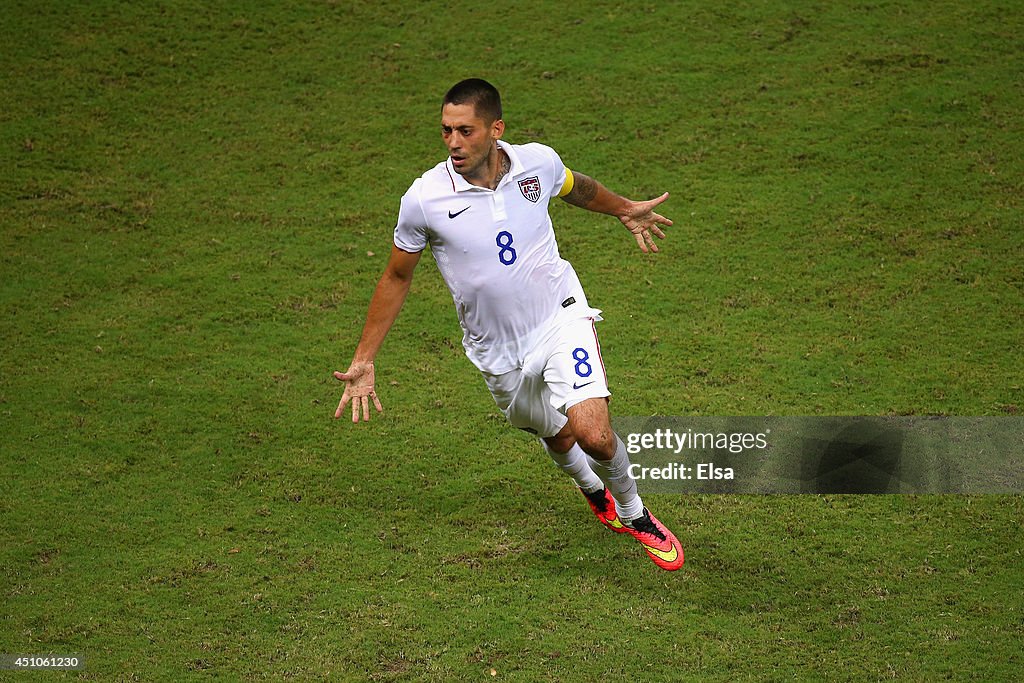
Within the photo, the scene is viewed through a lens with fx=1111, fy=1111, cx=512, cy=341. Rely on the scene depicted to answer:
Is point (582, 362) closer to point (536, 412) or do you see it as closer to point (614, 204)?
point (536, 412)

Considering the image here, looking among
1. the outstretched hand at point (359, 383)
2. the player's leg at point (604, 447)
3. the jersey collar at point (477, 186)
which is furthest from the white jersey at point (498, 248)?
the outstretched hand at point (359, 383)

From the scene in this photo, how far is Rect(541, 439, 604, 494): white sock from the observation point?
496 cm

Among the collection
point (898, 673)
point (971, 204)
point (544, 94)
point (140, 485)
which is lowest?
point (898, 673)

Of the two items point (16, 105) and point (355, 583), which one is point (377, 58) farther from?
point (355, 583)

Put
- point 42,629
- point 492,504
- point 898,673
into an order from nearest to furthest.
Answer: point 898,673 → point 42,629 → point 492,504

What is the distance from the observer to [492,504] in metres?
5.36

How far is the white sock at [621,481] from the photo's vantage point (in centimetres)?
470

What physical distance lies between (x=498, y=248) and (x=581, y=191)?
2.04ft

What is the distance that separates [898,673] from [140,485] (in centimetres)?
355

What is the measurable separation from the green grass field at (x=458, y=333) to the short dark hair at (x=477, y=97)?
75.5 inches

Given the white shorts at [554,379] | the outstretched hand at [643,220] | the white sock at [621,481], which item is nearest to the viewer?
the white shorts at [554,379]

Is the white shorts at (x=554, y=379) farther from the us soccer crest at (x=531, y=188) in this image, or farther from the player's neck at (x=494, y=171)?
the player's neck at (x=494, y=171)

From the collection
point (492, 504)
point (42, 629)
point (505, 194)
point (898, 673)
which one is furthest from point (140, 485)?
point (898, 673)

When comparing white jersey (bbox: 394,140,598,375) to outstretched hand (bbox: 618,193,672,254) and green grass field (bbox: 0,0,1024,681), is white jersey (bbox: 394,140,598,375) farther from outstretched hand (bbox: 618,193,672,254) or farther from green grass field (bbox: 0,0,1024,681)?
green grass field (bbox: 0,0,1024,681)
